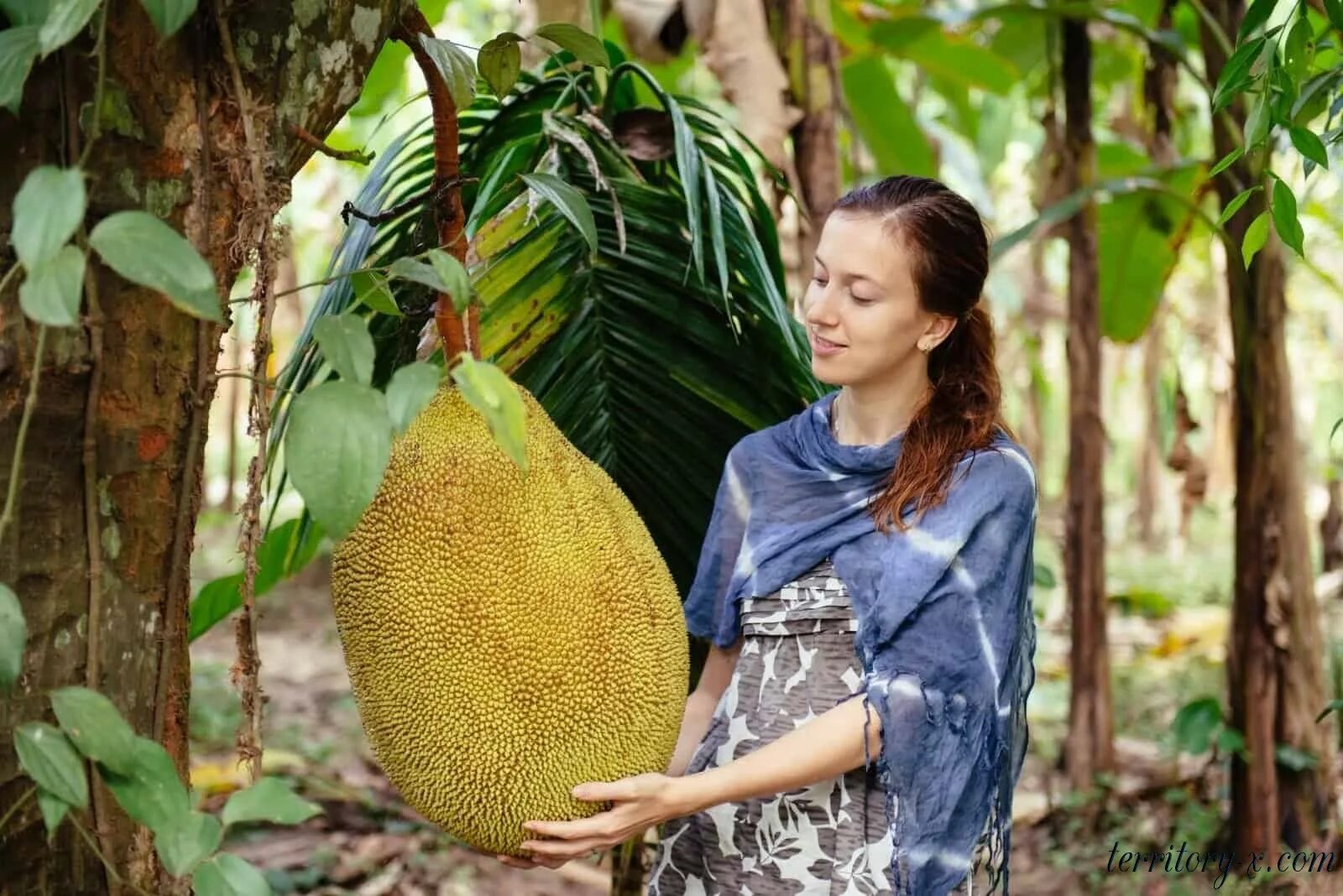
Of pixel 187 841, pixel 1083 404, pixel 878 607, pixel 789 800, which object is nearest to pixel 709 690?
pixel 789 800

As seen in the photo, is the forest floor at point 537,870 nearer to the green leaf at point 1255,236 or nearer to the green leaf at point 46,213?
the green leaf at point 1255,236

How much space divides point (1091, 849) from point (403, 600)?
242cm

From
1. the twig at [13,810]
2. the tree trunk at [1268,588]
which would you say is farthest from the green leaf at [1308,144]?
the tree trunk at [1268,588]

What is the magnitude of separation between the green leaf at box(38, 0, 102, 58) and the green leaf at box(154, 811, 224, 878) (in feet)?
1.32

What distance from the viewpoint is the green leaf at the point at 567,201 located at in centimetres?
109

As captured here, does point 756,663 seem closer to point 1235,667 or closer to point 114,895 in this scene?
point 114,895

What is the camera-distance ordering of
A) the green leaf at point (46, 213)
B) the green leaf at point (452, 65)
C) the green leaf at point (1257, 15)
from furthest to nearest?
the green leaf at point (1257, 15) → the green leaf at point (452, 65) → the green leaf at point (46, 213)

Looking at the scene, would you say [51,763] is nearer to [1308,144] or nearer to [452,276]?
[452,276]

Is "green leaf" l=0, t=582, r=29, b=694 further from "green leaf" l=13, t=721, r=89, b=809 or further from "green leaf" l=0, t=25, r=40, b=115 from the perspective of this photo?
"green leaf" l=0, t=25, r=40, b=115

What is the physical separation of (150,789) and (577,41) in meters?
0.65

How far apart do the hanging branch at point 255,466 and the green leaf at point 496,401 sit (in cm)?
22

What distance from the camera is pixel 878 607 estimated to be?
1.26m

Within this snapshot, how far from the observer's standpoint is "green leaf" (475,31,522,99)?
3.68 feet

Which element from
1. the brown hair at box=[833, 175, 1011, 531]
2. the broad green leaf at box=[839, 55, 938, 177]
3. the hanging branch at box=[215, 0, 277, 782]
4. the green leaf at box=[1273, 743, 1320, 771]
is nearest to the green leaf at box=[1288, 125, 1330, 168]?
the brown hair at box=[833, 175, 1011, 531]
